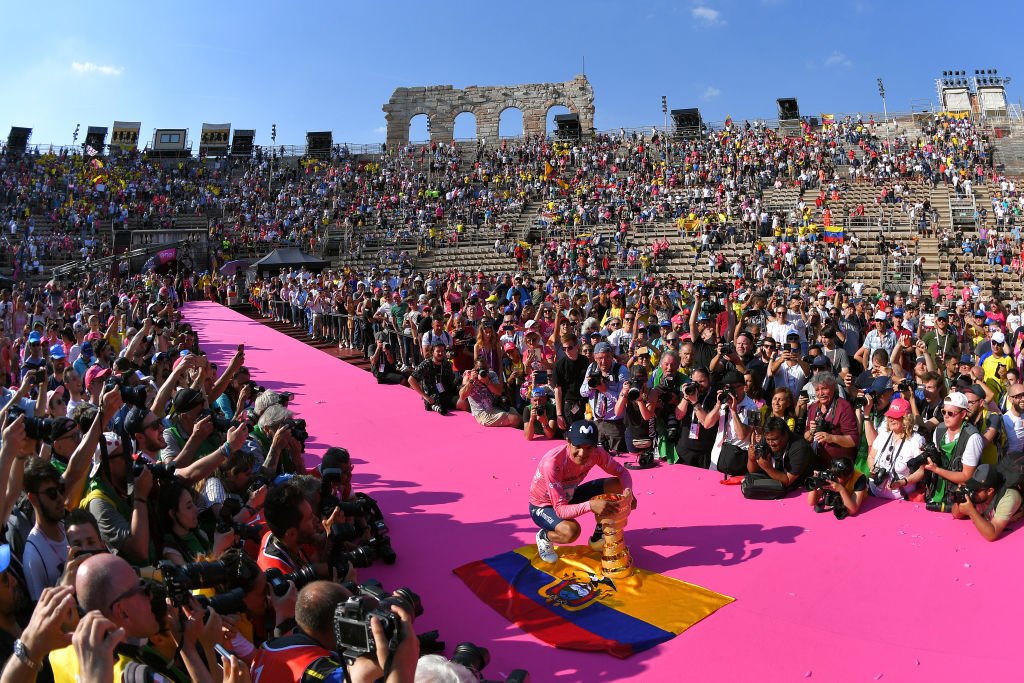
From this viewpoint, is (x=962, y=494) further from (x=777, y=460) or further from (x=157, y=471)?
(x=157, y=471)

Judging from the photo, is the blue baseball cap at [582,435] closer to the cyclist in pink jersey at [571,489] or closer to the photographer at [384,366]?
the cyclist in pink jersey at [571,489]

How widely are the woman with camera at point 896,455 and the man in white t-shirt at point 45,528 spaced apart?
5.80m

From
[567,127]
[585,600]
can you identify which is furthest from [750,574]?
[567,127]

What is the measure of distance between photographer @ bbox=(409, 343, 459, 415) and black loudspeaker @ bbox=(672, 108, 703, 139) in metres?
33.9

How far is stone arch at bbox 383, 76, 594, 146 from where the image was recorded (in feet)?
154

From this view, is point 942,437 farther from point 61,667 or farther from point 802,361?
point 61,667

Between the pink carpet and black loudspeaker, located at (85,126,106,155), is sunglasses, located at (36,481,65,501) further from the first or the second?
black loudspeaker, located at (85,126,106,155)

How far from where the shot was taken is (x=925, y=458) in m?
5.88

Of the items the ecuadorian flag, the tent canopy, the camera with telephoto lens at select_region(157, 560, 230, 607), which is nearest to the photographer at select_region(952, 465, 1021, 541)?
the camera with telephoto lens at select_region(157, 560, 230, 607)

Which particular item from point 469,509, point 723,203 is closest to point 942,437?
point 469,509

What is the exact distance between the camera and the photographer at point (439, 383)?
407 inches

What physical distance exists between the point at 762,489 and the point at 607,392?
2.12 m

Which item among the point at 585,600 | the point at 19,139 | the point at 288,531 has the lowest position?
the point at 585,600

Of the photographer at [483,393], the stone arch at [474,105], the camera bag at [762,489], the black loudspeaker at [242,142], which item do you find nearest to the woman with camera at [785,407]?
the camera bag at [762,489]
